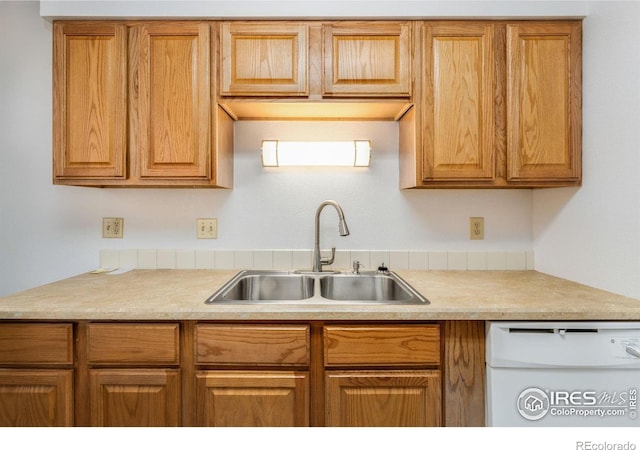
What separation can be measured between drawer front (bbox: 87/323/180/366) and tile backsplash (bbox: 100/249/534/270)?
2.36 ft

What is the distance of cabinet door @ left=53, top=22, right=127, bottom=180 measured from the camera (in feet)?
5.55

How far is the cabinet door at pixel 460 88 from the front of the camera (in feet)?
5.56

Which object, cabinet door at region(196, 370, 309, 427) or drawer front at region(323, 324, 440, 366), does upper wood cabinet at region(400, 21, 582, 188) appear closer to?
drawer front at region(323, 324, 440, 366)

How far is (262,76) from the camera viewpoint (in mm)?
1693

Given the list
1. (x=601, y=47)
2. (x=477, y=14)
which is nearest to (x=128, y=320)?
(x=477, y=14)

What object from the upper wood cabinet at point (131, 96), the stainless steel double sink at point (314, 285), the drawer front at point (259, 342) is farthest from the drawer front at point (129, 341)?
the upper wood cabinet at point (131, 96)

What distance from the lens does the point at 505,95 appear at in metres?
1.70

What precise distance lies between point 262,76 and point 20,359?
4.57 feet

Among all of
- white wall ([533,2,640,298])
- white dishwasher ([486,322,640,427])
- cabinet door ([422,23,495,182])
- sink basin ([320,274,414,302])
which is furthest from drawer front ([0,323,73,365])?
white wall ([533,2,640,298])

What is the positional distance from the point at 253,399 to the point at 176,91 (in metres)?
1.29

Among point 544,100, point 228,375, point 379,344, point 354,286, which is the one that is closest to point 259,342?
point 228,375

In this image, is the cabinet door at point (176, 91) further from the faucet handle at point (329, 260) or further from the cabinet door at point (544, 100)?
the cabinet door at point (544, 100)

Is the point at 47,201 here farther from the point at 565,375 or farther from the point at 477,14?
the point at 565,375

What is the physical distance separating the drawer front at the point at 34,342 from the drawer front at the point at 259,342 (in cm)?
47
